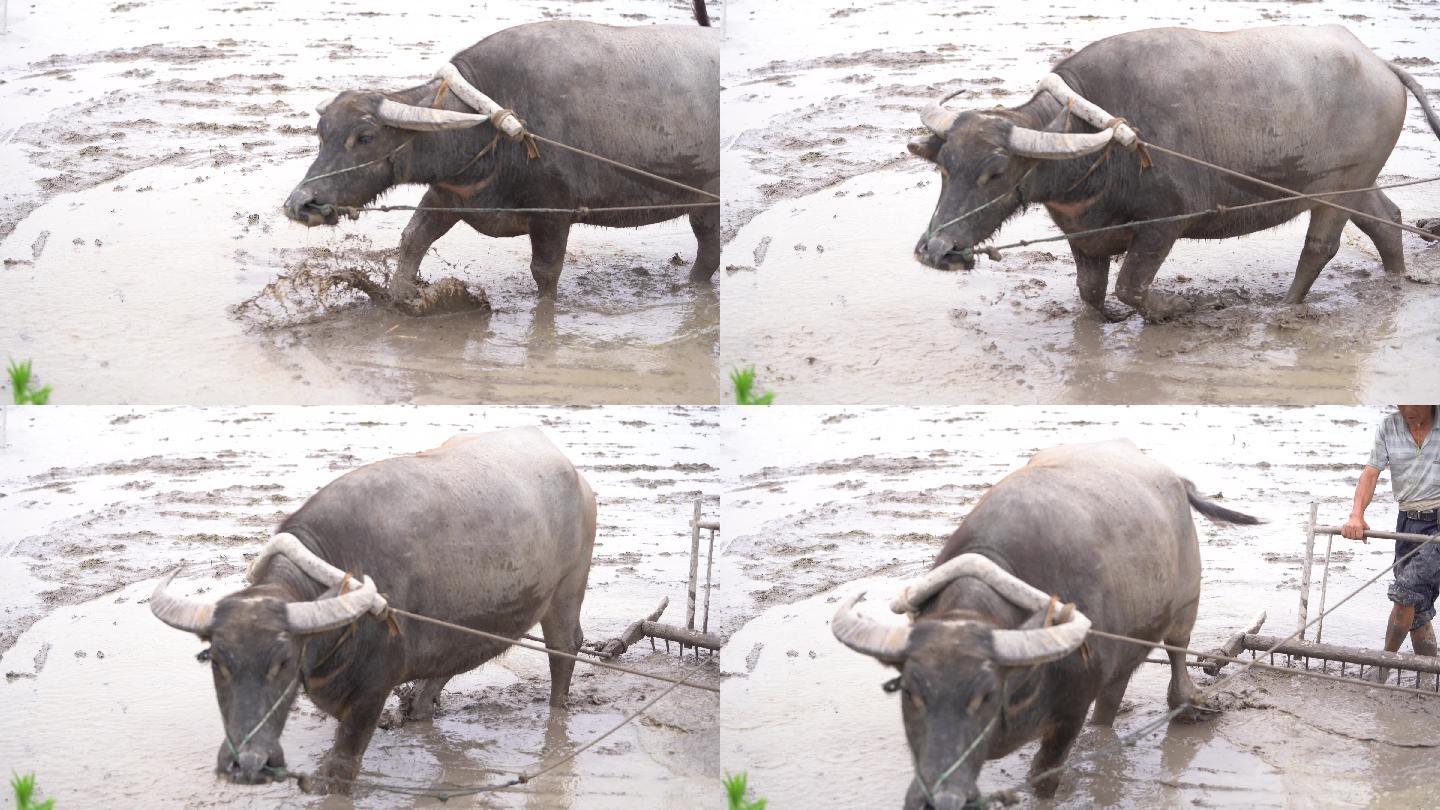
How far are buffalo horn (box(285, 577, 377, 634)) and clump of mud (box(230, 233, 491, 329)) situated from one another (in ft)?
8.37

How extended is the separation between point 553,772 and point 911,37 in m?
7.60

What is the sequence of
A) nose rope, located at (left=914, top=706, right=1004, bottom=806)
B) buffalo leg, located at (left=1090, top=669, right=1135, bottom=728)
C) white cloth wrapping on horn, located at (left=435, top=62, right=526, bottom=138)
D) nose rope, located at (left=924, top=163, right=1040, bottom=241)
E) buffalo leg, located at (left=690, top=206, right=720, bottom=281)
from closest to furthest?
nose rope, located at (left=914, top=706, right=1004, bottom=806)
buffalo leg, located at (left=1090, top=669, right=1135, bottom=728)
nose rope, located at (left=924, top=163, right=1040, bottom=241)
white cloth wrapping on horn, located at (left=435, top=62, right=526, bottom=138)
buffalo leg, located at (left=690, top=206, right=720, bottom=281)

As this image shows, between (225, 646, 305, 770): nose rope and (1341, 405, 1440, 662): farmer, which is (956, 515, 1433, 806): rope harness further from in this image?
(225, 646, 305, 770): nose rope

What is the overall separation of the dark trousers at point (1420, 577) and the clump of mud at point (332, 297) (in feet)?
14.7

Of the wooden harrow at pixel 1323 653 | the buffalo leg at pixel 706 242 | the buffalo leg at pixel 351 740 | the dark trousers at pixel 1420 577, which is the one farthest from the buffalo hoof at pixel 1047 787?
the buffalo leg at pixel 706 242

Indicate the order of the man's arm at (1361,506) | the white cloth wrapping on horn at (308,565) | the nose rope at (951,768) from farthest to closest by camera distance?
1. the man's arm at (1361,506)
2. the white cloth wrapping on horn at (308,565)
3. the nose rope at (951,768)

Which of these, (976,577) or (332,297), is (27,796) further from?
(976,577)

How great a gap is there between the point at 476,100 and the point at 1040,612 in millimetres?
3536

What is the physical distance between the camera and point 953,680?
406 cm

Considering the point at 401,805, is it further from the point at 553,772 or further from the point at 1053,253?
the point at 1053,253

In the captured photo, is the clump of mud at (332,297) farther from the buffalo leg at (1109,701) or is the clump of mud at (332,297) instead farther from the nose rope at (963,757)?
the nose rope at (963,757)

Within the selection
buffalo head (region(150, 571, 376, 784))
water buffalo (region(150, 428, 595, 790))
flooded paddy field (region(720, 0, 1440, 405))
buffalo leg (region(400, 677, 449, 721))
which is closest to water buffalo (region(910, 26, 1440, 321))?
flooded paddy field (region(720, 0, 1440, 405))

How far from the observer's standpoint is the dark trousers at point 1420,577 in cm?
611

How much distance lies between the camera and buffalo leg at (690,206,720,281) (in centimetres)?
722
